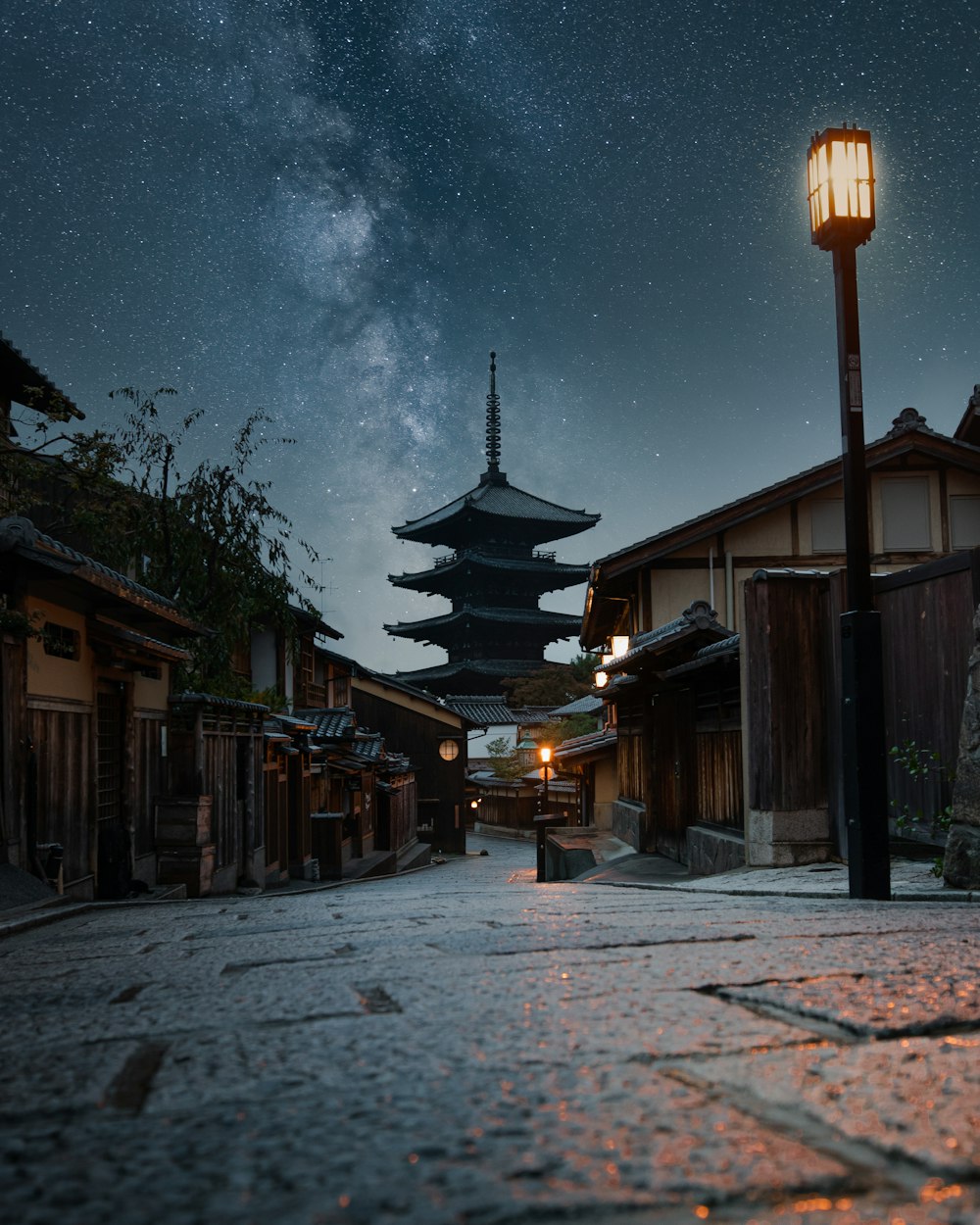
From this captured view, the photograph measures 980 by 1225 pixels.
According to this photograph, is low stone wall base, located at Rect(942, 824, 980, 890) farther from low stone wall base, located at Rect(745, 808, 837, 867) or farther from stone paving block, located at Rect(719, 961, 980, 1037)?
stone paving block, located at Rect(719, 961, 980, 1037)

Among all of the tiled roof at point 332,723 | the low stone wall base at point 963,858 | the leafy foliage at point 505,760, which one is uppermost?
the tiled roof at point 332,723

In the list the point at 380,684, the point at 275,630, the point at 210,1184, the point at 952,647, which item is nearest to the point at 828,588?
the point at 952,647

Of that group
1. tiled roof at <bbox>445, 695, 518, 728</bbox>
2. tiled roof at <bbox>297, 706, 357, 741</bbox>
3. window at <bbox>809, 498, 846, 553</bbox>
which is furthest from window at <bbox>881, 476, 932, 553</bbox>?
tiled roof at <bbox>445, 695, 518, 728</bbox>

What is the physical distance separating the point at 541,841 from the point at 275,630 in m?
12.6

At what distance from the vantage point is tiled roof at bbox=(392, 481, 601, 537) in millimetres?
56188

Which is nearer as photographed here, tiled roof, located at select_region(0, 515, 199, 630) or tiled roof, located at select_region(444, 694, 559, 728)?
tiled roof, located at select_region(0, 515, 199, 630)

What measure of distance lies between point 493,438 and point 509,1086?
211 feet

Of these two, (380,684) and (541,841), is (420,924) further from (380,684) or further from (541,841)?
(380,684)

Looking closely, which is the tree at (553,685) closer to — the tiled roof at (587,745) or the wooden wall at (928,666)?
the tiled roof at (587,745)

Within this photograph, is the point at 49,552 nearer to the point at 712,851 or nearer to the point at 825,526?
the point at 712,851

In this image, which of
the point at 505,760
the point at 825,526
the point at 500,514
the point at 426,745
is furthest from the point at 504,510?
the point at 825,526

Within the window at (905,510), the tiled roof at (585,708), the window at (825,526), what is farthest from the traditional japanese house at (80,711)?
the tiled roof at (585,708)

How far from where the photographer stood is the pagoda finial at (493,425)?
207ft

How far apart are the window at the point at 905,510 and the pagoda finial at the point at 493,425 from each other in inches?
1694
